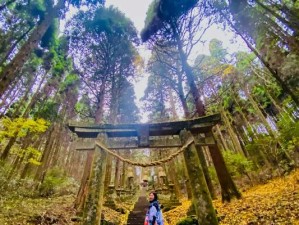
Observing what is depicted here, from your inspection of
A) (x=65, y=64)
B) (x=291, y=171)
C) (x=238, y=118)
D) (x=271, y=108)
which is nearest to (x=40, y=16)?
(x=65, y=64)

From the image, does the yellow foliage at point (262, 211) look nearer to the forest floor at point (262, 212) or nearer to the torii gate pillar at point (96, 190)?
the forest floor at point (262, 212)

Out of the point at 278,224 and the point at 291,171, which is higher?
the point at 291,171

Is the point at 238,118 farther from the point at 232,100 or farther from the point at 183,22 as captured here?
the point at 183,22

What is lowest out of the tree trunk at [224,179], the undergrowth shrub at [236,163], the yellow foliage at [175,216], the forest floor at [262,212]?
the forest floor at [262,212]

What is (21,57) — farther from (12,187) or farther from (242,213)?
(242,213)

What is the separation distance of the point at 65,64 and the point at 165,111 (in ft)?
31.3

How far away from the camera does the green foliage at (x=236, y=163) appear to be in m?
13.2

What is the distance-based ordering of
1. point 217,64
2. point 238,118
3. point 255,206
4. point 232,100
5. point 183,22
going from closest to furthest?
point 255,206, point 183,22, point 217,64, point 232,100, point 238,118

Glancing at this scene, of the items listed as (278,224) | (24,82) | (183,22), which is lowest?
(278,224)

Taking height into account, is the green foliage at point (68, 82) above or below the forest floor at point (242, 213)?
above

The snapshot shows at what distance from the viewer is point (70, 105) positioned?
1925 cm

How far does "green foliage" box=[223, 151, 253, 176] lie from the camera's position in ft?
43.3

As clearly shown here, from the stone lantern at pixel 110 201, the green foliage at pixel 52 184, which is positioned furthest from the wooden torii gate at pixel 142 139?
the green foliage at pixel 52 184

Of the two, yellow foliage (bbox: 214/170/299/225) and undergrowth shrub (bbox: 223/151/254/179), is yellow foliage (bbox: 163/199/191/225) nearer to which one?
yellow foliage (bbox: 214/170/299/225)
